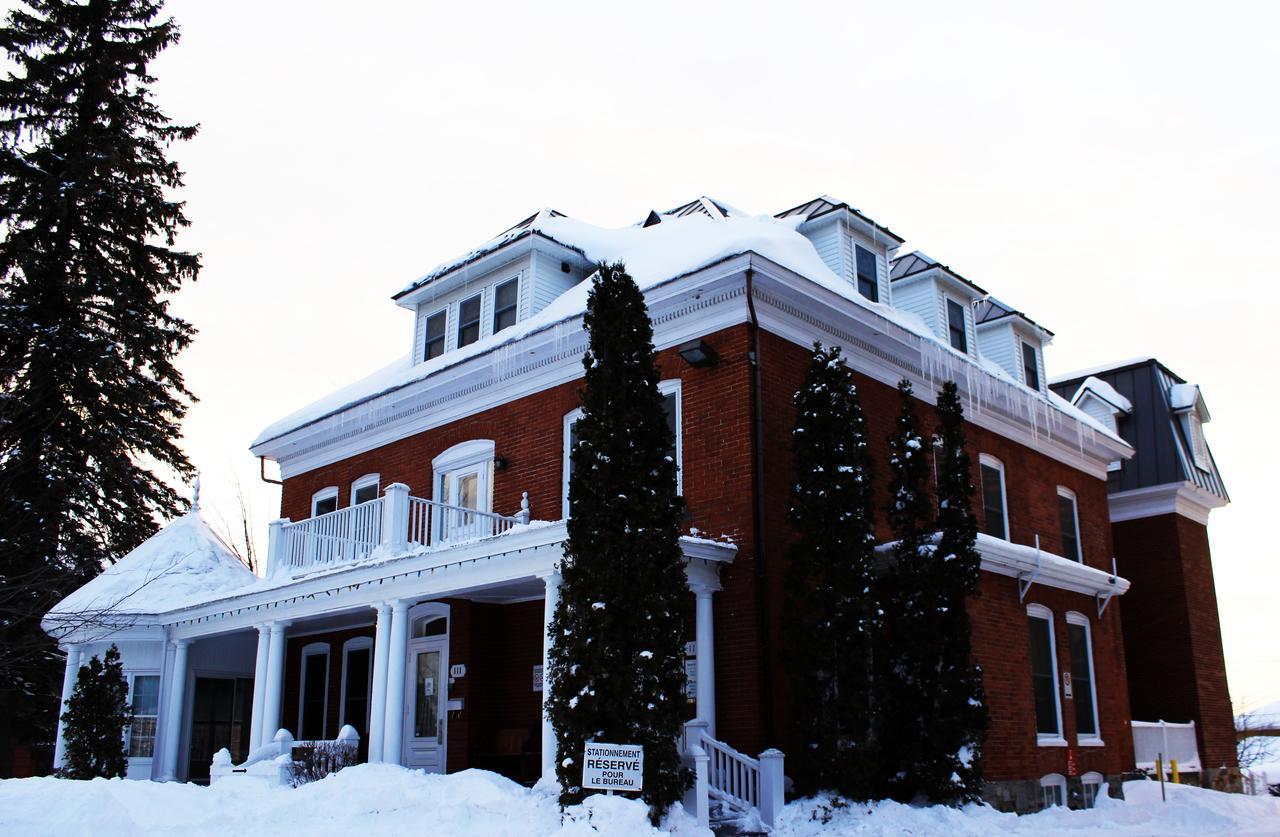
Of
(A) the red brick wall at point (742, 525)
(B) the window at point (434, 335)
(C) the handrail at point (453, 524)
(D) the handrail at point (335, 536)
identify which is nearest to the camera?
(A) the red brick wall at point (742, 525)

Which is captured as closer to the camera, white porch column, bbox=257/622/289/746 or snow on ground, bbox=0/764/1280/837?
snow on ground, bbox=0/764/1280/837

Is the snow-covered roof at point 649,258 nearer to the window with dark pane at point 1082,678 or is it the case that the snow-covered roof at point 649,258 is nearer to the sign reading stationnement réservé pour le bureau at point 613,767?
the window with dark pane at point 1082,678

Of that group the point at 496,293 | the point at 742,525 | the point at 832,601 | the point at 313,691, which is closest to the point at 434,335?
the point at 496,293

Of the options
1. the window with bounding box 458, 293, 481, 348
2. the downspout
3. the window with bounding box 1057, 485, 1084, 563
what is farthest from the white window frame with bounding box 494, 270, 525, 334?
the window with bounding box 1057, 485, 1084, 563

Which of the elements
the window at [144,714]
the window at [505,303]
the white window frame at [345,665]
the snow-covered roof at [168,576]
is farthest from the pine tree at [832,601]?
the window at [144,714]

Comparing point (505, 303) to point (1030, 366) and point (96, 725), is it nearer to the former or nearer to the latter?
point (96, 725)

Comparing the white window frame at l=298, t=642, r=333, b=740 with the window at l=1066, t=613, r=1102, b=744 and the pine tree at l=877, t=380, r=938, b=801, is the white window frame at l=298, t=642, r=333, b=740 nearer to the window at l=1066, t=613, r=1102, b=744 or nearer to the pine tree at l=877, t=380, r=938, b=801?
the pine tree at l=877, t=380, r=938, b=801

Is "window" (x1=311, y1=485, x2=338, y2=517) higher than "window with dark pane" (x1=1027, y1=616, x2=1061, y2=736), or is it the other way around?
"window" (x1=311, y1=485, x2=338, y2=517)

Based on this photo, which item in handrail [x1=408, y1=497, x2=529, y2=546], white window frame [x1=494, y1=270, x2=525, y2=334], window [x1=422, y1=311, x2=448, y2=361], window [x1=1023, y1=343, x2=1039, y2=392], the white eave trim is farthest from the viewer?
the white eave trim

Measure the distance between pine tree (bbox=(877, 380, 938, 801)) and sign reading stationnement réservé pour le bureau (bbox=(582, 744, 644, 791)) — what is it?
3175mm

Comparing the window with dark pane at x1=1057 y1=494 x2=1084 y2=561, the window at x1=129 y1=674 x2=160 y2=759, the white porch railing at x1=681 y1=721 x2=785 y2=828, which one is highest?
the window with dark pane at x1=1057 y1=494 x2=1084 y2=561

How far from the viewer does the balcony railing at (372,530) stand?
49.6ft

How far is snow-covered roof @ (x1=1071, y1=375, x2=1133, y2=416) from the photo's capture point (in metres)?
25.2

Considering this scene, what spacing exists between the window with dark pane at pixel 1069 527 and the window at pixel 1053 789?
218 inches
